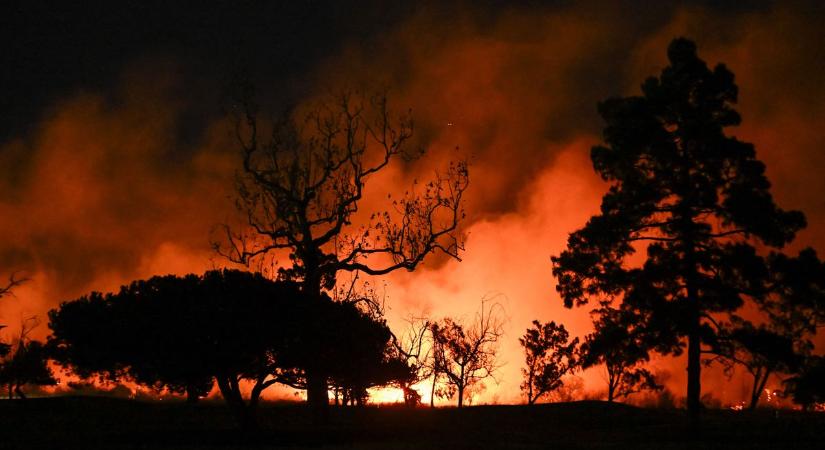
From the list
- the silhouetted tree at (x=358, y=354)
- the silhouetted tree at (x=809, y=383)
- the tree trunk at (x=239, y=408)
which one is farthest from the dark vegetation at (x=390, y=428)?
the silhouetted tree at (x=358, y=354)

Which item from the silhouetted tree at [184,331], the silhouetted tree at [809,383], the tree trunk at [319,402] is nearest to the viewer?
the silhouetted tree at [184,331]

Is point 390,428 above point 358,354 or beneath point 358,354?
beneath

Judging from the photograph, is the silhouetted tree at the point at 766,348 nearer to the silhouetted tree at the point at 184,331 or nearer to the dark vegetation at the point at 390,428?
the dark vegetation at the point at 390,428

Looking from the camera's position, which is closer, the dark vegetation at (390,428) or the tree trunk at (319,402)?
the dark vegetation at (390,428)

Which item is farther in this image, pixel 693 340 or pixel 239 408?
pixel 693 340

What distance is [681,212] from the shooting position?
120ft

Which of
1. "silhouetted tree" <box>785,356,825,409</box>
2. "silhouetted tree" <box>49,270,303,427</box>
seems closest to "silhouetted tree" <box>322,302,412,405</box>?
"silhouetted tree" <box>49,270,303,427</box>

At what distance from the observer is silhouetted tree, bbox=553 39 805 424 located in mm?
35719

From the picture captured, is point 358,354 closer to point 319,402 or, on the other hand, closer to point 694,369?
point 319,402

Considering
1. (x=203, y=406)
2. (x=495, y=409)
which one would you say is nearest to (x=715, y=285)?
(x=495, y=409)

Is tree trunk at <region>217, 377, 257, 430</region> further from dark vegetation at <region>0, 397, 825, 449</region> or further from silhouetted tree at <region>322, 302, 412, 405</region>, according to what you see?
silhouetted tree at <region>322, 302, 412, 405</region>

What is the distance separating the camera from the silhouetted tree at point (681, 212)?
35.7m

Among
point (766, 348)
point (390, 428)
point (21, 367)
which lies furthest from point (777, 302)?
point (21, 367)

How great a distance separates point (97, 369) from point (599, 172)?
912 inches
